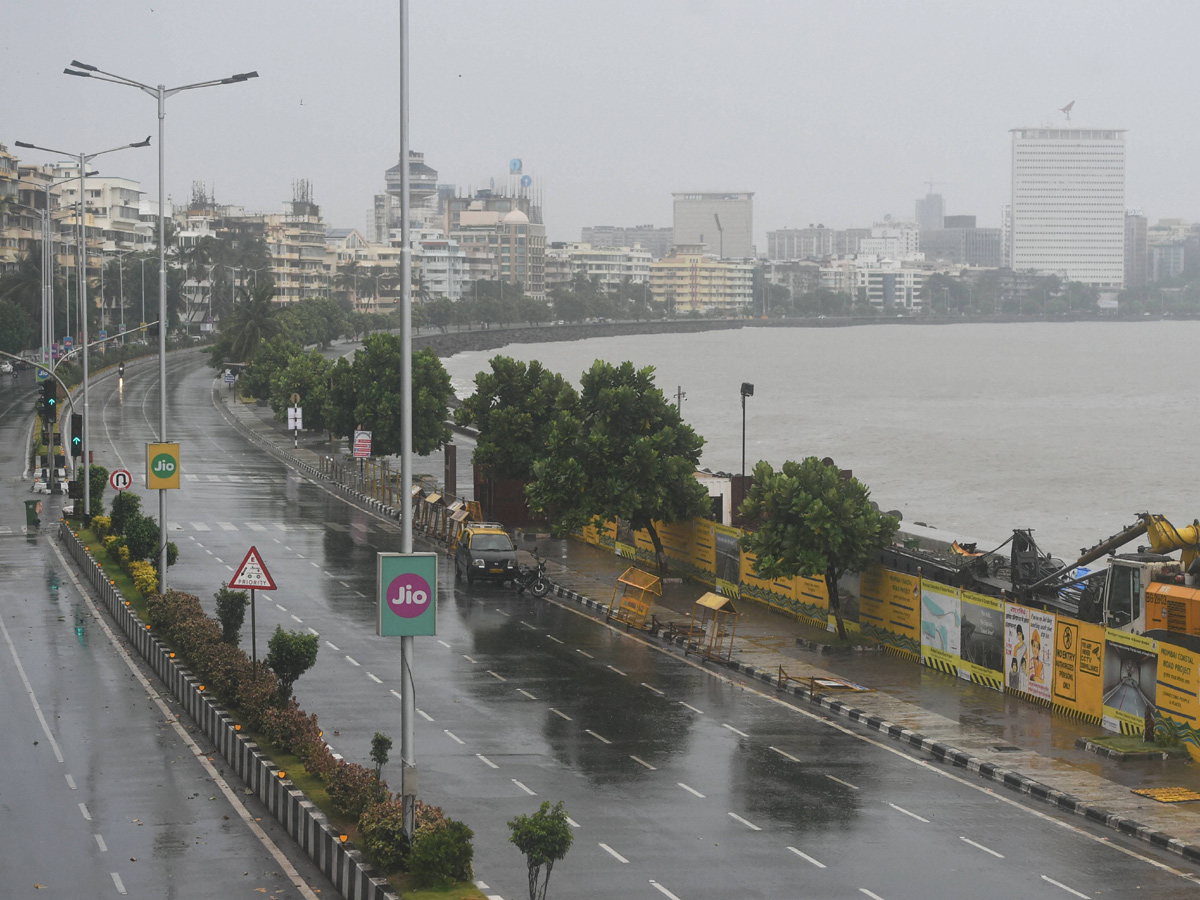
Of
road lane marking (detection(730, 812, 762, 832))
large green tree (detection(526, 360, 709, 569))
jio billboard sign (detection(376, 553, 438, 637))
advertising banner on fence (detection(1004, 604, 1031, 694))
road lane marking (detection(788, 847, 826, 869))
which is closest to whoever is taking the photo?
jio billboard sign (detection(376, 553, 438, 637))

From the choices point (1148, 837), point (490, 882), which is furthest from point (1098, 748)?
point (490, 882)

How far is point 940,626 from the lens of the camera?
120 ft

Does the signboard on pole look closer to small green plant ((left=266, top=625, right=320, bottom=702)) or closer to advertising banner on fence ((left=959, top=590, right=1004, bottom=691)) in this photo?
advertising banner on fence ((left=959, top=590, right=1004, bottom=691))

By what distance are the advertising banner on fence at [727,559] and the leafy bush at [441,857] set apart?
26.9 metres

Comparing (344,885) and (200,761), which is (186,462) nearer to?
(200,761)

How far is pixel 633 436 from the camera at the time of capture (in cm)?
5044

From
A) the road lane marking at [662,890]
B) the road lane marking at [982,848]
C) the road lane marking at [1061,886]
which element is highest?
the road lane marking at [662,890]

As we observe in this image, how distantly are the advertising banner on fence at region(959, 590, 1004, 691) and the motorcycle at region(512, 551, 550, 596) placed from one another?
1513 cm

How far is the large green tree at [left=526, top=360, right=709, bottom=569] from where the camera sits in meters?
49.1

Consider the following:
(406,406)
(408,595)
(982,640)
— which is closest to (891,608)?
(982,640)

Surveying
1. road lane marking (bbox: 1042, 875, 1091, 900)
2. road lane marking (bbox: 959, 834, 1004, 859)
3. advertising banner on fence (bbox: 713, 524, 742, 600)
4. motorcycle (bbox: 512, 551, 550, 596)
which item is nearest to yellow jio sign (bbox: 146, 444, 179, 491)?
motorcycle (bbox: 512, 551, 550, 596)

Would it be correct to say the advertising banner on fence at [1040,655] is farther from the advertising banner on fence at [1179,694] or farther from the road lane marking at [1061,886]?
the road lane marking at [1061,886]

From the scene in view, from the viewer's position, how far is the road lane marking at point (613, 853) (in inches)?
861

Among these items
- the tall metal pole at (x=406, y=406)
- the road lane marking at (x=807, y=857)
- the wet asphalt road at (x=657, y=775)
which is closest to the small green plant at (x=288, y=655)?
the wet asphalt road at (x=657, y=775)
